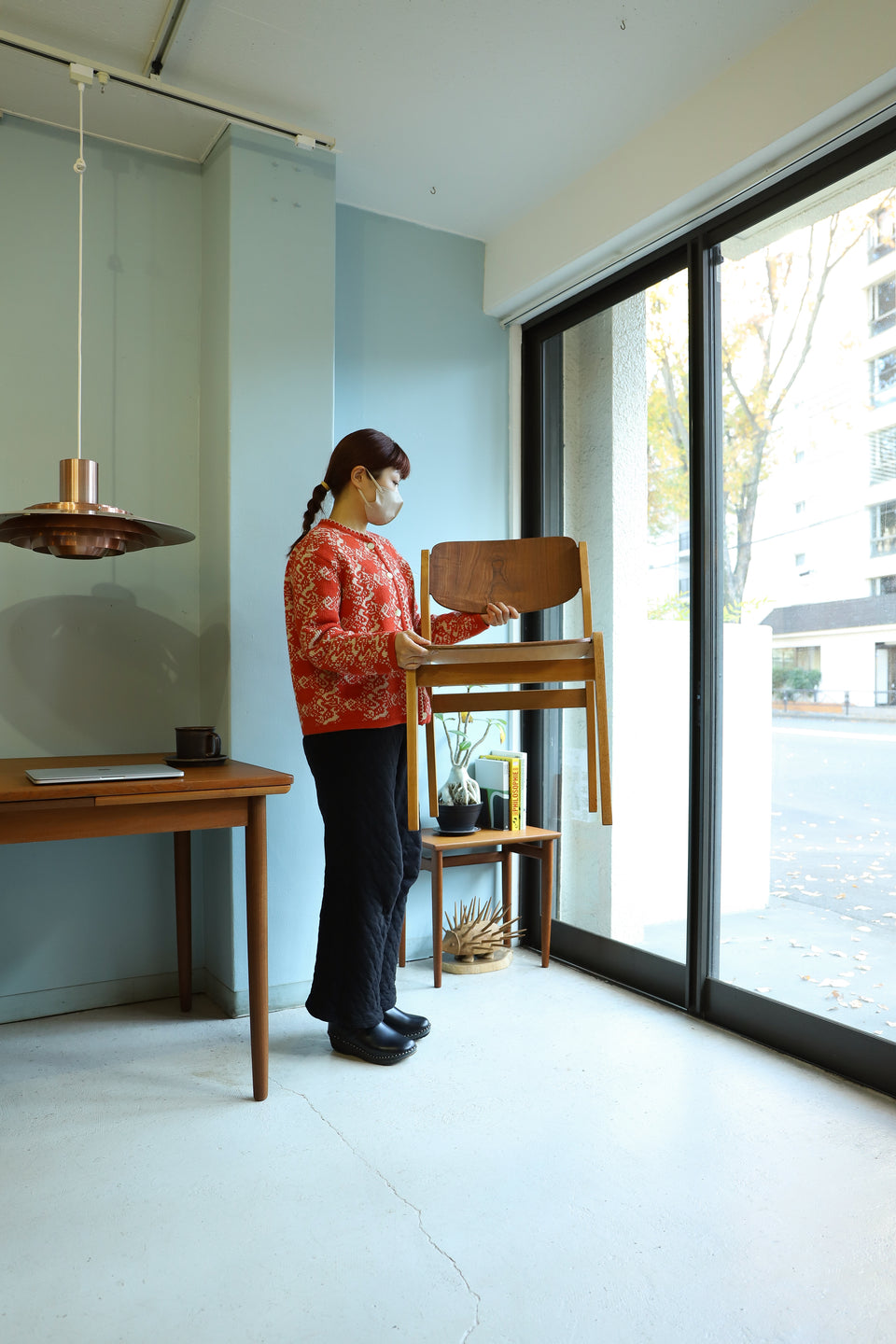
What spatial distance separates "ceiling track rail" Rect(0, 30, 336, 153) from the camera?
2.47 metres

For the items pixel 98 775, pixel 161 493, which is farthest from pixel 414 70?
pixel 98 775

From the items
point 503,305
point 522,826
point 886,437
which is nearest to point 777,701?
point 886,437

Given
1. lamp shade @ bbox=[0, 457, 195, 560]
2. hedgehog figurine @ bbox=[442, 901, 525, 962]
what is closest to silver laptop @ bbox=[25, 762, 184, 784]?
Result: lamp shade @ bbox=[0, 457, 195, 560]

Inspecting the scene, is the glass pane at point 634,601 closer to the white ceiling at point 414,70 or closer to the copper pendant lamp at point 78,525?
the white ceiling at point 414,70

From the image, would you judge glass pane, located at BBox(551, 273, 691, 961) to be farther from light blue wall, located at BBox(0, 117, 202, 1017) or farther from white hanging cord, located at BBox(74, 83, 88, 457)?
white hanging cord, located at BBox(74, 83, 88, 457)

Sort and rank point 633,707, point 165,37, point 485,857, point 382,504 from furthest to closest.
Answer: point 485,857, point 633,707, point 382,504, point 165,37

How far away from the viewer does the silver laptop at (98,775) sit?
2.00 metres

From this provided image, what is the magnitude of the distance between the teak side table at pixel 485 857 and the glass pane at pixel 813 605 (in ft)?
2.16

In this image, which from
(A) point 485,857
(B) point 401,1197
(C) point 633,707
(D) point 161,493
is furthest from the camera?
(A) point 485,857

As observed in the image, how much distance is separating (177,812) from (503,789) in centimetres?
152

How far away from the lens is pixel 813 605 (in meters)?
2.58

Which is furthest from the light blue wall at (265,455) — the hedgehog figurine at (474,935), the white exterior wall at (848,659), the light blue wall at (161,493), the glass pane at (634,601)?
the white exterior wall at (848,659)

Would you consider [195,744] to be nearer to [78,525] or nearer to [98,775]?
[98,775]

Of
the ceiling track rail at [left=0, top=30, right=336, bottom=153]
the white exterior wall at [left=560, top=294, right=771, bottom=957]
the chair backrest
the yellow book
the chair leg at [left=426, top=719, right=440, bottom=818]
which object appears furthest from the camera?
the yellow book
